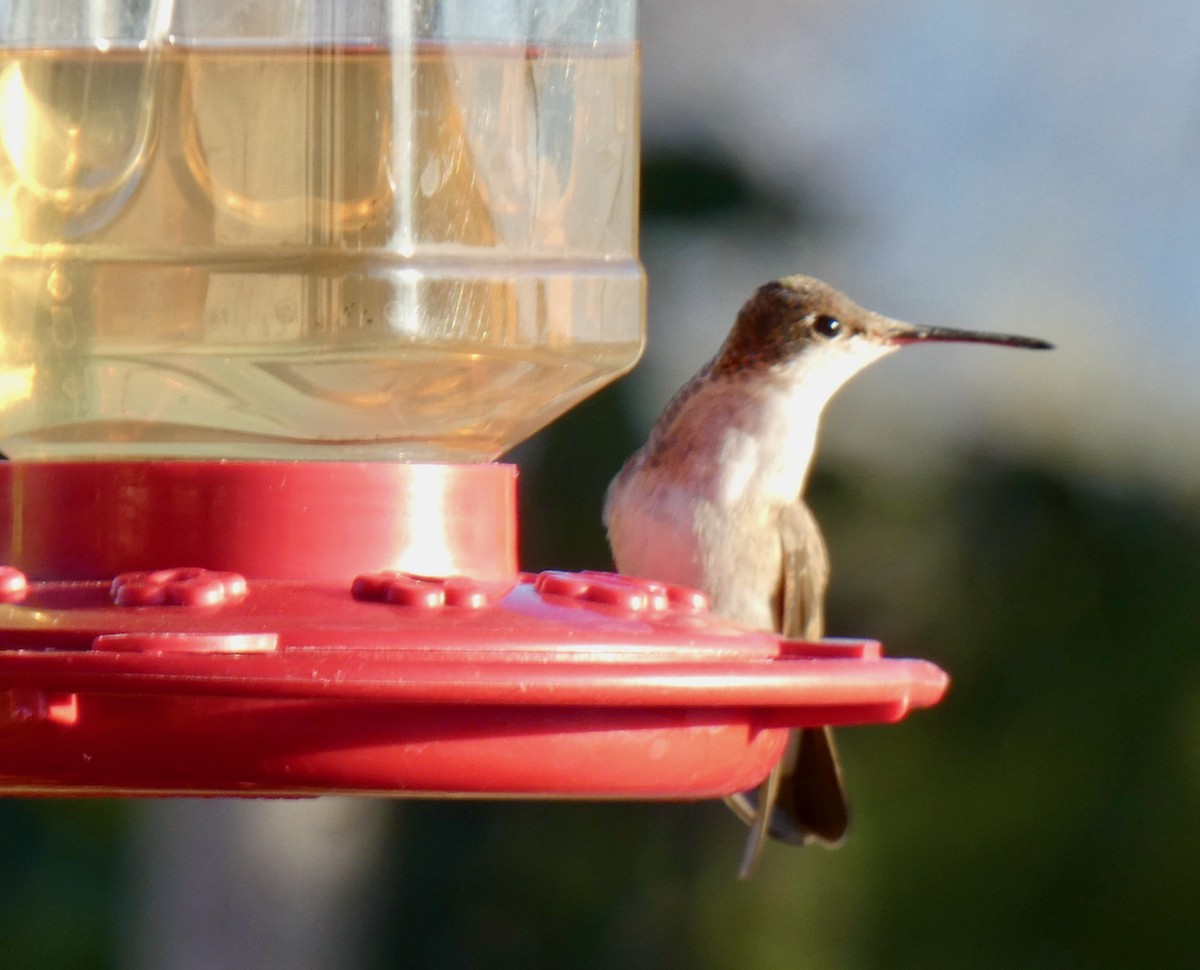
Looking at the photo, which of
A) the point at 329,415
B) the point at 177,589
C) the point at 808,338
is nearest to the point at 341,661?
the point at 177,589

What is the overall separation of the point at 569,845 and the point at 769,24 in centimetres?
497

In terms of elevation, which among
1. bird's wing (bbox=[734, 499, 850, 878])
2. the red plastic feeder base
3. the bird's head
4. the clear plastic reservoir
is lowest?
bird's wing (bbox=[734, 499, 850, 878])

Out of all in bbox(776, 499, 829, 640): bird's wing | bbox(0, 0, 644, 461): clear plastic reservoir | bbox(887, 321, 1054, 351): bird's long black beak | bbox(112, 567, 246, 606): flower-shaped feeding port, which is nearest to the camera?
bbox(112, 567, 246, 606): flower-shaped feeding port

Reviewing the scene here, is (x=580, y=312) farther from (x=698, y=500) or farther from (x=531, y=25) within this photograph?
(x=698, y=500)

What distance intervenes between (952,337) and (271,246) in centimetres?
190

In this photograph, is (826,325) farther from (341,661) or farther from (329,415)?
(341,661)

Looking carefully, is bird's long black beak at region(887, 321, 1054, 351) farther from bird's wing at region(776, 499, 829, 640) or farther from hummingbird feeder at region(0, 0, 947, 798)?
hummingbird feeder at region(0, 0, 947, 798)

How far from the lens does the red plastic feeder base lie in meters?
2.23

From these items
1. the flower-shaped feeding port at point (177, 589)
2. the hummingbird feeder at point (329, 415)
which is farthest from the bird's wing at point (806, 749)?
the flower-shaped feeding port at point (177, 589)

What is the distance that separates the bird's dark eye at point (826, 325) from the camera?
198 inches

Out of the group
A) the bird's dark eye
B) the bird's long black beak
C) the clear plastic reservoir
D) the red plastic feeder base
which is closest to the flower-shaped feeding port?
the red plastic feeder base

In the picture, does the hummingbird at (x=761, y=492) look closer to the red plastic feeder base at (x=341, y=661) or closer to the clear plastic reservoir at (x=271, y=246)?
the clear plastic reservoir at (x=271, y=246)

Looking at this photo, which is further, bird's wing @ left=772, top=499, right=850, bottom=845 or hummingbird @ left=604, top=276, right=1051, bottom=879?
bird's wing @ left=772, top=499, right=850, bottom=845

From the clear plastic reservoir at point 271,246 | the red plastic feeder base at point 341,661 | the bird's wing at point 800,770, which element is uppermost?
the clear plastic reservoir at point 271,246
